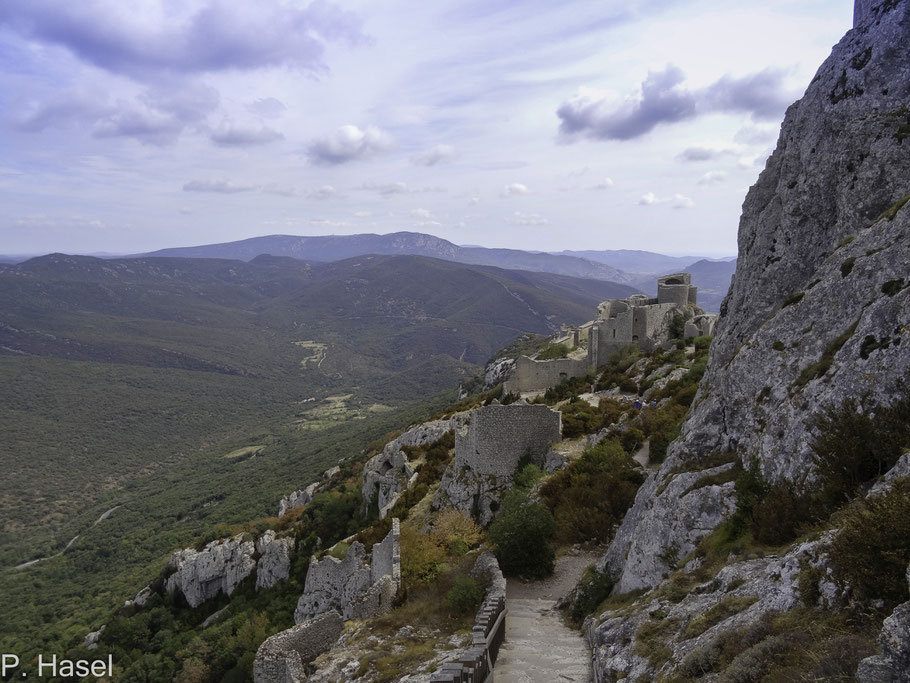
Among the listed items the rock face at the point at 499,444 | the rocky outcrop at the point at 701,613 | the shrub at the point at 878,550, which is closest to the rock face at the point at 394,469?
the rock face at the point at 499,444

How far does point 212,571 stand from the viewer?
116 ft

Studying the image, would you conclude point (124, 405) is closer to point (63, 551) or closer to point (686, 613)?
point (63, 551)

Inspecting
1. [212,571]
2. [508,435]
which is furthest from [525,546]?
[212,571]

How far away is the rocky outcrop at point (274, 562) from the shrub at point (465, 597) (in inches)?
789

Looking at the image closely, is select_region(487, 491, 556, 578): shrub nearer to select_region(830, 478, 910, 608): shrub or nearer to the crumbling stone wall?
select_region(830, 478, 910, 608): shrub

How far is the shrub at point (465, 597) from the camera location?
527 inches

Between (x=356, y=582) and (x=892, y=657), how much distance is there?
19.1 m

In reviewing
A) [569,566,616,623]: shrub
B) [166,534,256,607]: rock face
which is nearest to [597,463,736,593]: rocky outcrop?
[569,566,616,623]: shrub

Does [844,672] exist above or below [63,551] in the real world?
above

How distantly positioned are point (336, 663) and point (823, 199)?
1648 cm

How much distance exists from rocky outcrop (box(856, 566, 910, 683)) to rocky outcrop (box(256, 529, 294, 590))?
102 feet

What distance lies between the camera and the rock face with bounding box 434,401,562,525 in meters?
21.5

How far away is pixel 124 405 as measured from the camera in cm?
15450

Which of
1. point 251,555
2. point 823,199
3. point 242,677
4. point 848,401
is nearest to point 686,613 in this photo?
point 848,401
